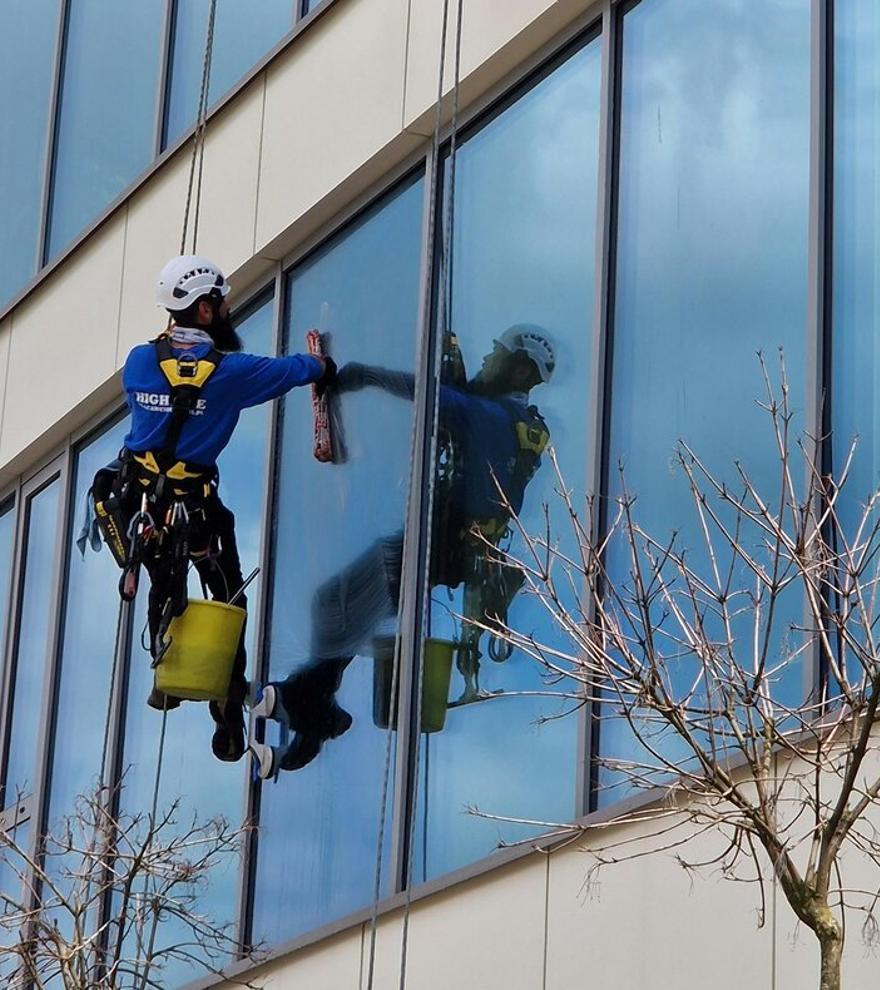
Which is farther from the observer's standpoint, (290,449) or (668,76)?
(290,449)

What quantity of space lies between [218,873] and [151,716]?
1541 millimetres

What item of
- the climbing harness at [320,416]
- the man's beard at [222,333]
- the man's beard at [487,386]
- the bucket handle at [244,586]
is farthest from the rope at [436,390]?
the bucket handle at [244,586]

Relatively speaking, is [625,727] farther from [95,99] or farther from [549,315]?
[95,99]

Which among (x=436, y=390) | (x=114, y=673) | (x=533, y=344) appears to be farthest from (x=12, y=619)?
(x=533, y=344)

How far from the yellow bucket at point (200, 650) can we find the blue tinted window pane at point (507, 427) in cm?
138

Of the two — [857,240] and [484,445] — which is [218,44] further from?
[857,240]

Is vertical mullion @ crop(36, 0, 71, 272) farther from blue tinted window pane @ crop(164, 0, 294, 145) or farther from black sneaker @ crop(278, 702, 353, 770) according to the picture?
black sneaker @ crop(278, 702, 353, 770)

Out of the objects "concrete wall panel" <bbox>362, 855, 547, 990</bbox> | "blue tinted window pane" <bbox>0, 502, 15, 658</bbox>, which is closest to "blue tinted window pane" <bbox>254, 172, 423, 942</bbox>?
"concrete wall panel" <bbox>362, 855, 547, 990</bbox>

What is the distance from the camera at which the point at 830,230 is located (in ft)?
35.5

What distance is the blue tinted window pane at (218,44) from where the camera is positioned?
15578 mm

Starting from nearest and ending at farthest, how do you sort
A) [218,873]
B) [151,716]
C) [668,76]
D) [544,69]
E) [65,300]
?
1. [668,76]
2. [544,69]
3. [218,873]
4. [151,716]
5. [65,300]

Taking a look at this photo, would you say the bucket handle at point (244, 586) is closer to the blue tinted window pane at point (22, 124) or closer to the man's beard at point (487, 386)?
the man's beard at point (487, 386)

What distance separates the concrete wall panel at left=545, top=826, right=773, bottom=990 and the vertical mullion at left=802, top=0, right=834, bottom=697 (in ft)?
3.01

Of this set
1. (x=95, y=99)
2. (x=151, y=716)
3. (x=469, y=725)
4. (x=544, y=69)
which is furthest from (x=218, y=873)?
(x=95, y=99)
